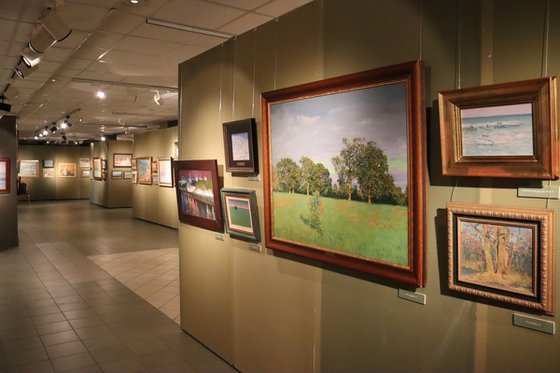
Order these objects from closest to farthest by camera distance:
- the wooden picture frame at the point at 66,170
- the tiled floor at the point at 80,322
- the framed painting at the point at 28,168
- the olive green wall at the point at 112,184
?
the tiled floor at the point at 80,322 < the olive green wall at the point at 112,184 < the framed painting at the point at 28,168 < the wooden picture frame at the point at 66,170

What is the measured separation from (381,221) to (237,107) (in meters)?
1.92

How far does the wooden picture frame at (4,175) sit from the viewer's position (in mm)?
10289

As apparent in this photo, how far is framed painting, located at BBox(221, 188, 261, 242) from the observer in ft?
12.2

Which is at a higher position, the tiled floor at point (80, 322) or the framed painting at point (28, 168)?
the framed painting at point (28, 168)

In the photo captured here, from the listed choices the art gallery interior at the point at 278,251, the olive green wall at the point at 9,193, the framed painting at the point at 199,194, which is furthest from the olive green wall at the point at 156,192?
the framed painting at the point at 199,194

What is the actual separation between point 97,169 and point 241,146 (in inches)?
746

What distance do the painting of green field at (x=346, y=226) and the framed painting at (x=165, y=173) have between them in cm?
1032

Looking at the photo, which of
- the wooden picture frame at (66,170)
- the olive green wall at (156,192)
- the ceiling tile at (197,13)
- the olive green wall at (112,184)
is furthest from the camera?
the wooden picture frame at (66,170)

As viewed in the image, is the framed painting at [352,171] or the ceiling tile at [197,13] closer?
the framed painting at [352,171]

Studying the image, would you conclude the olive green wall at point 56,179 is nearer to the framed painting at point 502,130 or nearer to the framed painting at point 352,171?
the framed painting at point 352,171

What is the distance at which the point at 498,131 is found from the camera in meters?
2.05

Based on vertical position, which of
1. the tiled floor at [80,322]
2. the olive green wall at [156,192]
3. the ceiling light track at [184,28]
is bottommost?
the tiled floor at [80,322]

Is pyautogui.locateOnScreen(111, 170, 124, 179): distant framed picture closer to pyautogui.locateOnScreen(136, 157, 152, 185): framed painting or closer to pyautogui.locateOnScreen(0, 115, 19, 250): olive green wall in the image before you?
pyautogui.locateOnScreen(136, 157, 152, 185): framed painting

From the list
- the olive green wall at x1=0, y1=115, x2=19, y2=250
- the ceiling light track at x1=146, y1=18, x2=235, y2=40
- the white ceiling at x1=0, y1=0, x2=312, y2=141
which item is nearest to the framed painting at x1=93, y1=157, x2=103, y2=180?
the white ceiling at x1=0, y1=0, x2=312, y2=141
